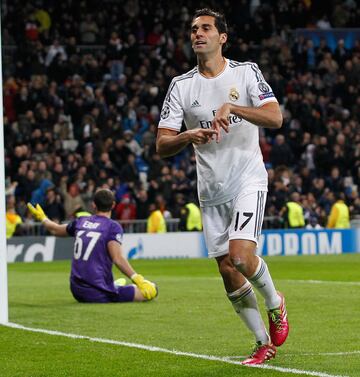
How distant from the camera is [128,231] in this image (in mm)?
28938

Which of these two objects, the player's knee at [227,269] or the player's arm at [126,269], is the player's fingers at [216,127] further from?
the player's arm at [126,269]

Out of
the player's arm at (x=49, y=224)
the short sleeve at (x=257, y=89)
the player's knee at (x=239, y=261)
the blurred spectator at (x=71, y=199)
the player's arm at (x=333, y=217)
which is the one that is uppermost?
the short sleeve at (x=257, y=89)

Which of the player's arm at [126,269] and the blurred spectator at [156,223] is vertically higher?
the player's arm at [126,269]

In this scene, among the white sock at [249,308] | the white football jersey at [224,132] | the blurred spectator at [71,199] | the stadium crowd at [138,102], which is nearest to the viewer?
the white football jersey at [224,132]

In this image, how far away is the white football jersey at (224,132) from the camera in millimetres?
8328

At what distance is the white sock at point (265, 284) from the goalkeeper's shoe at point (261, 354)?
32cm

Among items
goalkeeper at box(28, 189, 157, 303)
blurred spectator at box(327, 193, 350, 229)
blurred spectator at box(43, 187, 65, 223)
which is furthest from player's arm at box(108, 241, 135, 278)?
blurred spectator at box(327, 193, 350, 229)

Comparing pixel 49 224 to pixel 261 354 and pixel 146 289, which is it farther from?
pixel 261 354

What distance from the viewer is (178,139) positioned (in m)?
8.02

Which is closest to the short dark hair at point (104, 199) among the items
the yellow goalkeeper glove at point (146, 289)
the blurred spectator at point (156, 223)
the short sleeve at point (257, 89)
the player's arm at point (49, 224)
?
the player's arm at point (49, 224)

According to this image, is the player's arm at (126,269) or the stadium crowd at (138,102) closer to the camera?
the player's arm at (126,269)

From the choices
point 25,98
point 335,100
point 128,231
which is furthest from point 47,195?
point 335,100

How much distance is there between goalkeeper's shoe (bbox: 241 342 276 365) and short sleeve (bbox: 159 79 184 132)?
1.73m

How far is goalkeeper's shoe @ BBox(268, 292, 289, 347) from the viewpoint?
842cm
